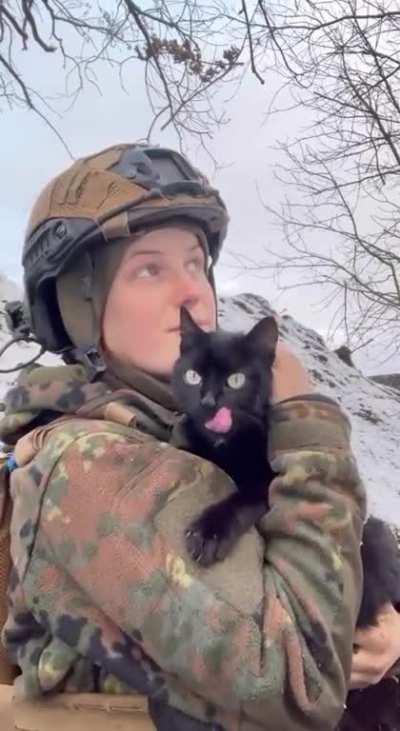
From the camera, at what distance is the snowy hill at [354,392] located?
920 cm

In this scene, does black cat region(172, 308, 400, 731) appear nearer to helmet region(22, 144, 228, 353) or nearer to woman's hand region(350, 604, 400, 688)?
woman's hand region(350, 604, 400, 688)

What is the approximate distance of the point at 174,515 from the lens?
186cm

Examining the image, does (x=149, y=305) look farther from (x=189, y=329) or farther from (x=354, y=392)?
(x=354, y=392)

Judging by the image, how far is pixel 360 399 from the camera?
38.7 ft

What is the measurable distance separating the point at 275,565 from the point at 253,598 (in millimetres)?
91

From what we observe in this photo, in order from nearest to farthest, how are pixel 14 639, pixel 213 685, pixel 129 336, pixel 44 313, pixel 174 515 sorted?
pixel 213 685, pixel 174 515, pixel 14 639, pixel 129 336, pixel 44 313

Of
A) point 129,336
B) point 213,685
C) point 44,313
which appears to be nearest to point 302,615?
point 213,685

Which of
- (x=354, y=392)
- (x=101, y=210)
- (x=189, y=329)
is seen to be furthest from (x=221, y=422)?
(x=354, y=392)

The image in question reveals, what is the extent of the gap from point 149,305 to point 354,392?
32.1 ft

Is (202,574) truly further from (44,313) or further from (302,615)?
(44,313)

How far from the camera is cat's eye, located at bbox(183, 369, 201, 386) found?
2.12m

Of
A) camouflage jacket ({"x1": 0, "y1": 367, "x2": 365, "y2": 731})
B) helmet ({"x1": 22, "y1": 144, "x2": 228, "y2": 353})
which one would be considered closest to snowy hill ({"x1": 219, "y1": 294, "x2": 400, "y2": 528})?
helmet ({"x1": 22, "y1": 144, "x2": 228, "y2": 353})

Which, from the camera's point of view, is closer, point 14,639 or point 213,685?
point 213,685

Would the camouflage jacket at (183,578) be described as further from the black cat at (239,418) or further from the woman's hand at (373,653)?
the woman's hand at (373,653)
